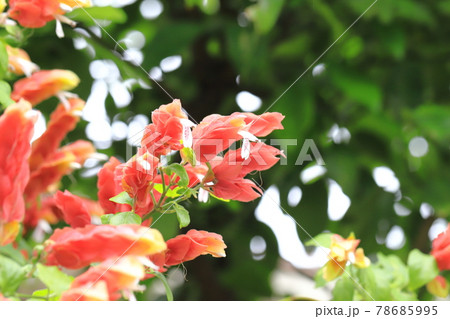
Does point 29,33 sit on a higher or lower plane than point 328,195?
higher

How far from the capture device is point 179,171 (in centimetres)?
35

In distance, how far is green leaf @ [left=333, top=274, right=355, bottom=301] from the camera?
46cm

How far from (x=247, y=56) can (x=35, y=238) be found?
0.40 metres

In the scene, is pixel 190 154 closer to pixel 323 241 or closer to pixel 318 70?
pixel 323 241

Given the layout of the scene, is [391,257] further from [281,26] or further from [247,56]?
[281,26]

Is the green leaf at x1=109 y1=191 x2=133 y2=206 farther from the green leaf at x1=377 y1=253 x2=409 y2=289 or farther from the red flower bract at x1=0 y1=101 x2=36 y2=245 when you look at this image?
the green leaf at x1=377 y1=253 x2=409 y2=289

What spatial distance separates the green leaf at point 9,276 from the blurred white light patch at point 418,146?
0.80 metres

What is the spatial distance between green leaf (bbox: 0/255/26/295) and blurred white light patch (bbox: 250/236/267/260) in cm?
67

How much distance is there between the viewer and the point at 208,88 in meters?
0.98

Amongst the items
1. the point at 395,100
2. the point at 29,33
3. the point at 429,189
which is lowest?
the point at 429,189

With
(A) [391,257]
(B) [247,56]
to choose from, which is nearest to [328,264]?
(A) [391,257]

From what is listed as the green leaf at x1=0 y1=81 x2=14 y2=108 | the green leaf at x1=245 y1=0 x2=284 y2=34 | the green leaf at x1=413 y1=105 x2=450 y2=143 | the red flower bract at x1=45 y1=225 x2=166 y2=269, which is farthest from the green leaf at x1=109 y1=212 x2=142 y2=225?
the green leaf at x1=413 y1=105 x2=450 y2=143

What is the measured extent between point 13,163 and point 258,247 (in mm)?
679

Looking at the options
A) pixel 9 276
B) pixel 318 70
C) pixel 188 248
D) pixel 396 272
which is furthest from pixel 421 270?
pixel 318 70
